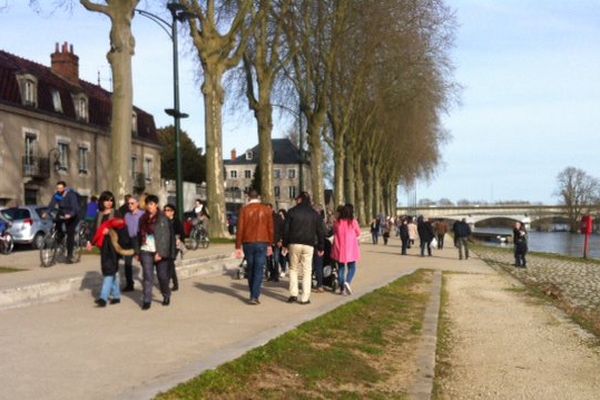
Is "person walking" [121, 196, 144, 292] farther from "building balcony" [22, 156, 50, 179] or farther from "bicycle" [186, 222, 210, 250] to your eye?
"building balcony" [22, 156, 50, 179]

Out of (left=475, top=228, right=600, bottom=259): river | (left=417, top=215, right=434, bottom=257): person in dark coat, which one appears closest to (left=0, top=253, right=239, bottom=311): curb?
(left=417, top=215, right=434, bottom=257): person in dark coat

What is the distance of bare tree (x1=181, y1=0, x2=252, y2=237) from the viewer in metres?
24.3

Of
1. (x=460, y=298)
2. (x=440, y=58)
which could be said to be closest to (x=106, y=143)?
(x=440, y=58)

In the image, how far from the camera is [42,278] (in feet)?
37.0

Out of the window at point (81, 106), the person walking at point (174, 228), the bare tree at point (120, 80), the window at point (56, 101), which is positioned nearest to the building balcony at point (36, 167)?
the window at point (56, 101)

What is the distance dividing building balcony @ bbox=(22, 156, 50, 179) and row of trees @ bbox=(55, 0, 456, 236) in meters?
12.9

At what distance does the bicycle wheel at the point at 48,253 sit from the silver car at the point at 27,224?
7.34 meters

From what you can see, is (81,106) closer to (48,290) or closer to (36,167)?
(36,167)

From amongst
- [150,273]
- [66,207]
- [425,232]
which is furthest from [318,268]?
[425,232]

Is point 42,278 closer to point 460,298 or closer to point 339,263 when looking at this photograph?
point 339,263

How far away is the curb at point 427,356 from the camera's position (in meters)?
6.21

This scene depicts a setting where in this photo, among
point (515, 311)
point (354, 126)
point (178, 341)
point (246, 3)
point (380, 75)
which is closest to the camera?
point (178, 341)

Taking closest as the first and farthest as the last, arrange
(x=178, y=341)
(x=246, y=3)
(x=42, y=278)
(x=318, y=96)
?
(x=178, y=341) < (x=42, y=278) < (x=246, y=3) < (x=318, y=96)

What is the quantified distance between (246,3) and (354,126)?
29374 millimetres
